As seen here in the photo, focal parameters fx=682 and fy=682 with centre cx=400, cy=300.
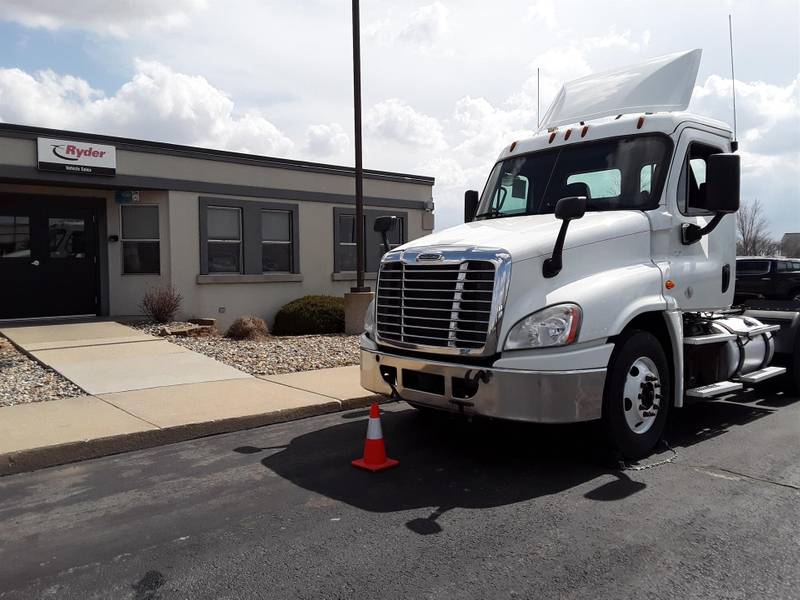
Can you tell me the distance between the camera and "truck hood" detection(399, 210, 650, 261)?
5.06 m

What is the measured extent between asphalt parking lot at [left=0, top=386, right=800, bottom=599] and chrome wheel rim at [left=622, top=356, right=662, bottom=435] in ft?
1.06

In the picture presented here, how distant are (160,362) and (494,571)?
23.9 feet

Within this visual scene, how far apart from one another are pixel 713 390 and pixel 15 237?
12698 millimetres

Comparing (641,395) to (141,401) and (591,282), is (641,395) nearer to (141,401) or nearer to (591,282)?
(591,282)

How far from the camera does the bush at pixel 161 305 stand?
519 inches

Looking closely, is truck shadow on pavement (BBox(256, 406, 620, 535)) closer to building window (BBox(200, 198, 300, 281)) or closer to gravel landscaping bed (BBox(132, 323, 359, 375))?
gravel landscaping bed (BBox(132, 323, 359, 375))

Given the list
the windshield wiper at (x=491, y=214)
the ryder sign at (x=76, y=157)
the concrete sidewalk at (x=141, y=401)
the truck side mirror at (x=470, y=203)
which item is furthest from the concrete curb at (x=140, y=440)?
the ryder sign at (x=76, y=157)

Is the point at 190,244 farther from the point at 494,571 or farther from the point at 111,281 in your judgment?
the point at 494,571

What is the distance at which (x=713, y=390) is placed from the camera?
605cm

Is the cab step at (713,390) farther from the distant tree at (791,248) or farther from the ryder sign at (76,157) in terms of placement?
the distant tree at (791,248)

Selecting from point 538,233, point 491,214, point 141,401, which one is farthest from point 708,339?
point 141,401

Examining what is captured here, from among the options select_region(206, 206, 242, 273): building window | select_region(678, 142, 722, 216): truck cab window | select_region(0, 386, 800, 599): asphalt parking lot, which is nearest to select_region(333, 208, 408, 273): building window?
select_region(206, 206, 242, 273): building window

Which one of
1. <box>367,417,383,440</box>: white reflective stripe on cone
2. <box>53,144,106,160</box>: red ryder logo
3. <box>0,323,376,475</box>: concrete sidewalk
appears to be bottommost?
<box>0,323,376,475</box>: concrete sidewalk

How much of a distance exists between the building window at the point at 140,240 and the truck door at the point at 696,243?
36.5ft
